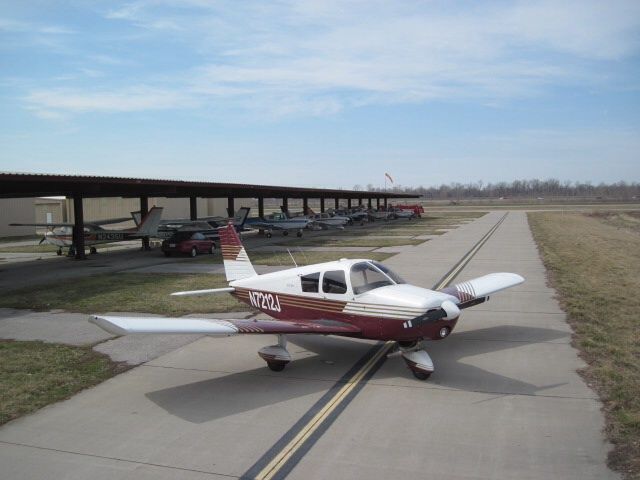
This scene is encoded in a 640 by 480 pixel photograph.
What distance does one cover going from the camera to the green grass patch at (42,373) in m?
7.78

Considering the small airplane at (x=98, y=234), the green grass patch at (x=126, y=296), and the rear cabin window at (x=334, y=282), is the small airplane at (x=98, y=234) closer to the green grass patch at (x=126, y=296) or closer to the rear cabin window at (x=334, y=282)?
the green grass patch at (x=126, y=296)

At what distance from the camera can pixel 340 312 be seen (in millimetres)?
9266

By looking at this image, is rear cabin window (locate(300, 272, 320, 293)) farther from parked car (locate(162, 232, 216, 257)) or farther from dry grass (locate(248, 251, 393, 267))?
parked car (locate(162, 232, 216, 257))

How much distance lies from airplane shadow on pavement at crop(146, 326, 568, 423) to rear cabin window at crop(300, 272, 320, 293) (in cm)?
128

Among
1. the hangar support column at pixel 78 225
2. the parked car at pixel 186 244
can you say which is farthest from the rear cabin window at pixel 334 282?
the hangar support column at pixel 78 225

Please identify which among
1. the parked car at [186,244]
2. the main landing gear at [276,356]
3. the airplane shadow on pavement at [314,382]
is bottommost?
the airplane shadow on pavement at [314,382]

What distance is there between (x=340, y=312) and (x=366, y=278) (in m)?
0.77

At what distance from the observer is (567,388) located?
807 cm

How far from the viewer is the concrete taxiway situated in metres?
5.80

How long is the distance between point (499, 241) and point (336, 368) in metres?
30.0

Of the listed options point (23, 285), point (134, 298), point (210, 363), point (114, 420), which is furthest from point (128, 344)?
point (23, 285)

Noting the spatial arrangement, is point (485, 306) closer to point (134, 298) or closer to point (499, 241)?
point (134, 298)

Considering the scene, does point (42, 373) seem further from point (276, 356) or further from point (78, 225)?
point (78, 225)

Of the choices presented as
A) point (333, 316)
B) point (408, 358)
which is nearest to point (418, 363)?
point (408, 358)
